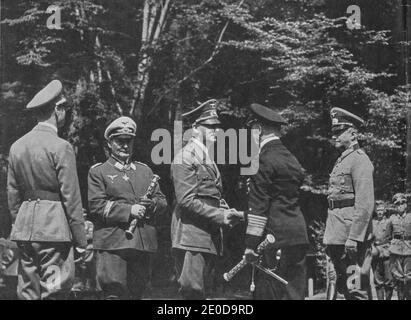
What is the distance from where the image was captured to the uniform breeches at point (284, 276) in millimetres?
6410

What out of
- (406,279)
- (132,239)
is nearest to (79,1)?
(132,239)

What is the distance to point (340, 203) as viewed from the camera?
Result: 675 centimetres

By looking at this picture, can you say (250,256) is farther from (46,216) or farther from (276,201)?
(46,216)

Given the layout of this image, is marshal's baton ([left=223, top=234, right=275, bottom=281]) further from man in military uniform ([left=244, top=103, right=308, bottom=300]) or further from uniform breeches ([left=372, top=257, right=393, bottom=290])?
uniform breeches ([left=372, top=257, right=393, bottom=290])

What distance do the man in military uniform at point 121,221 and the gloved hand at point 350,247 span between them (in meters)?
1.74

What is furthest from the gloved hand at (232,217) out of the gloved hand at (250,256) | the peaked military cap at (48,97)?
the peaked military cap at (48,97)

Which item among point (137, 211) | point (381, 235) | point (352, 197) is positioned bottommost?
point (381, 235)

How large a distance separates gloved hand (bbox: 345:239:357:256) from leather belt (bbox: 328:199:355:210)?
33cm

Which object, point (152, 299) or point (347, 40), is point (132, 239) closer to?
point (152, 299)

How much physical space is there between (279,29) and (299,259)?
2450 millimetres

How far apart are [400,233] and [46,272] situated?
11.3 feet

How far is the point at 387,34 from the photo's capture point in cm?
725

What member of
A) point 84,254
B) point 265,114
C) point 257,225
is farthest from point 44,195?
point 265,114

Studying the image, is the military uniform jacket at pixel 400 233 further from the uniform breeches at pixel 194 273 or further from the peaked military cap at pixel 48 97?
the peaked military cap at pixel 48 97
